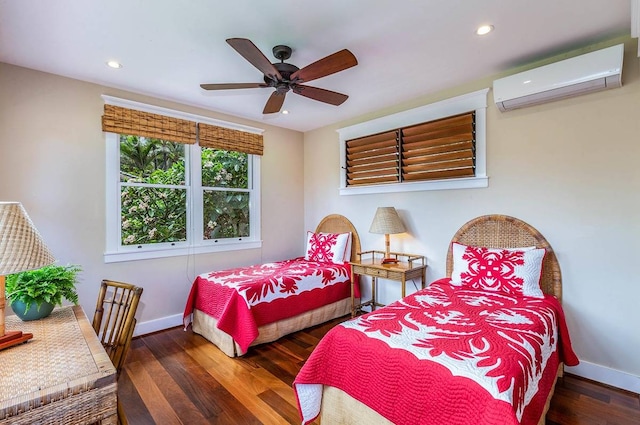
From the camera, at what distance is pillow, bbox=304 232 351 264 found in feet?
13.0

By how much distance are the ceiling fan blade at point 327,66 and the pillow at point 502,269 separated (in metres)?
1.89

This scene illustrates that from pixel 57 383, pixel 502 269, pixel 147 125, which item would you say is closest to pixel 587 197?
pixel 502 269

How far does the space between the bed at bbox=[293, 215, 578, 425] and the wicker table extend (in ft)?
3.26

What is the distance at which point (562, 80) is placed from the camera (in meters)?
2.36

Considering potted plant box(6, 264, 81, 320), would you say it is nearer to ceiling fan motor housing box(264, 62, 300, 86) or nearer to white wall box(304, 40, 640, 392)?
ceiling fan motor housing box(264, 62, 300, 86)

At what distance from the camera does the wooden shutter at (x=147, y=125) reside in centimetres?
309

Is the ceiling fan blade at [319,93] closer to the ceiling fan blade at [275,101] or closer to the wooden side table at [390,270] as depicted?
the ceiling fan blade at [275,101]

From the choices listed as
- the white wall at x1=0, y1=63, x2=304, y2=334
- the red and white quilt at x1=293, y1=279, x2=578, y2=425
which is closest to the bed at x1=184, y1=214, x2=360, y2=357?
the white wall at x1=0, y1=63, x2=304, y2=334

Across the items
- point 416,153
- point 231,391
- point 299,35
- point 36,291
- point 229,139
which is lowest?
point 231,391

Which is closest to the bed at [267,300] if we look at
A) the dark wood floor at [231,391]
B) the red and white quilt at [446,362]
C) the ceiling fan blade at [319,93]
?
the dark wood floor at [231,391]

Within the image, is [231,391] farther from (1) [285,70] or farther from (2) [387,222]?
(1) [285,70]

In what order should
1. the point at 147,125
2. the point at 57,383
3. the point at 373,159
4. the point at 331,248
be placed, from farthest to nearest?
1. the point at 331,248
2. the point at 373,159
3. the point at 147,125
4. the point at 57,383

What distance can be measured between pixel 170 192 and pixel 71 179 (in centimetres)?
89

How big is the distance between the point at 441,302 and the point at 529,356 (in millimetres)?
767
